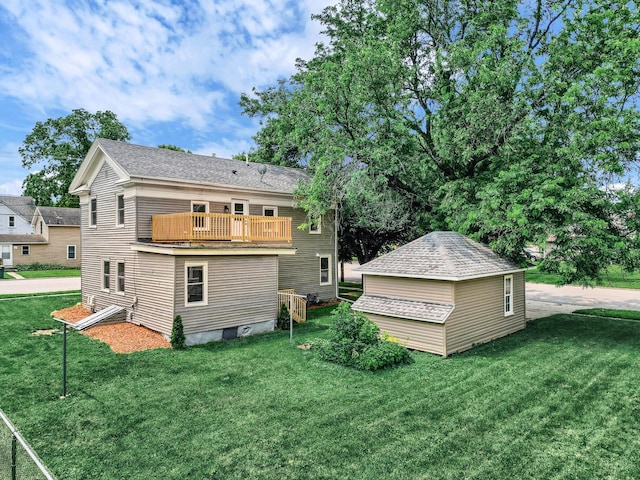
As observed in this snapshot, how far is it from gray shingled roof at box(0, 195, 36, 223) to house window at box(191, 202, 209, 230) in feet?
149

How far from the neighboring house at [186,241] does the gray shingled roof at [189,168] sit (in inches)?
2.3

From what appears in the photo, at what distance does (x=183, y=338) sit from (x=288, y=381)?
478 centimetres

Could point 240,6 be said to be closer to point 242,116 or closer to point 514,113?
point 514,113

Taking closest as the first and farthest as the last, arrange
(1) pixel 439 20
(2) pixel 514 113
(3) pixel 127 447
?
1. (3) pixel 127 447
2. (2) pixel 514 113
3. (1) pixel 439 20

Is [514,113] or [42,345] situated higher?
[514,113]

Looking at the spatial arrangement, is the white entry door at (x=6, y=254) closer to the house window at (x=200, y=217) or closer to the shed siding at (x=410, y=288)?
the house window at (x=200, y=217)

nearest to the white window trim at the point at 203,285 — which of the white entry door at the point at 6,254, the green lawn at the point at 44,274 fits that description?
the green lawn at the point at 44,274

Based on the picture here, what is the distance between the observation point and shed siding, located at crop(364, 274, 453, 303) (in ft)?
39.5

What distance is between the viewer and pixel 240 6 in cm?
1495

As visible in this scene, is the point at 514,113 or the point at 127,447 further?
the point at 514,113

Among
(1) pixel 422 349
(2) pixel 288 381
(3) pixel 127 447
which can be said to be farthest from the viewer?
(1) pixel 422 349

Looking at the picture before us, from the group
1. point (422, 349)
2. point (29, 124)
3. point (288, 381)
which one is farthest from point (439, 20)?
point (29, 124)

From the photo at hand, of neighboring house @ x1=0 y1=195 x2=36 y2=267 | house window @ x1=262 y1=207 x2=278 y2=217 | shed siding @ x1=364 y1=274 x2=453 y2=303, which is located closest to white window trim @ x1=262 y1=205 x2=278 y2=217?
house window @ x1=262 y1=207 x2=278 y2=217

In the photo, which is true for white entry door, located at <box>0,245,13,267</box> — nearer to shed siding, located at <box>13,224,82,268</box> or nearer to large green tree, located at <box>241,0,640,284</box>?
shed siding, located at <box>13,224,82,268</box>
